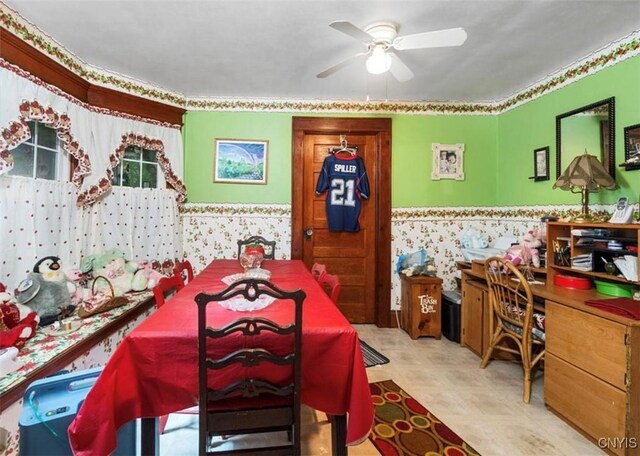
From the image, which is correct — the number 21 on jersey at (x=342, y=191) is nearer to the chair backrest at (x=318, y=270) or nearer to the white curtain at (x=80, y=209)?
the chair backrest at (x=318, y=270)

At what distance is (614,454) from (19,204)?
12.2 feet

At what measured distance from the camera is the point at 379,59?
2045 millimetres

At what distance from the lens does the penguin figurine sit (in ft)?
6.39

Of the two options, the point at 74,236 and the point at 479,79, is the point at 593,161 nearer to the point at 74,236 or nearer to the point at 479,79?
the point at 479,79

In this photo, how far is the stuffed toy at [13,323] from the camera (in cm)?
167

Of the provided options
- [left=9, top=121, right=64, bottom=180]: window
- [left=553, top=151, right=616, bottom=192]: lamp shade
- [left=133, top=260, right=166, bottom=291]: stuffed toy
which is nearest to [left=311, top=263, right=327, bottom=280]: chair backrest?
[left=133, top=260, right=166, bottom=291]: stuffed toy

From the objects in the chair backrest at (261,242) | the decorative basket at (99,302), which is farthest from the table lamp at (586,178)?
the decorative basket at (99,302)

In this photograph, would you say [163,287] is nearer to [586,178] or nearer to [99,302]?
Answer: [99,302]

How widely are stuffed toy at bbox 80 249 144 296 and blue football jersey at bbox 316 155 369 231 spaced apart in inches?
78.2

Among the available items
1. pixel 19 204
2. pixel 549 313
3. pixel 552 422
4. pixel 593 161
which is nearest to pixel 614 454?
pixel 552 422

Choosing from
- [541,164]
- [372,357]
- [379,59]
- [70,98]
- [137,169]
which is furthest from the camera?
[137,169]

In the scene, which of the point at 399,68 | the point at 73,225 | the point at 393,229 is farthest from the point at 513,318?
the point at 73,225

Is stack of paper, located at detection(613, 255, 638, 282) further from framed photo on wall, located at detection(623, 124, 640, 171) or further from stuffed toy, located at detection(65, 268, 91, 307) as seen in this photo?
stuffed toy, located at detection(65, 268, 91, 307)

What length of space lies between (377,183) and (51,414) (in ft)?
10.3
